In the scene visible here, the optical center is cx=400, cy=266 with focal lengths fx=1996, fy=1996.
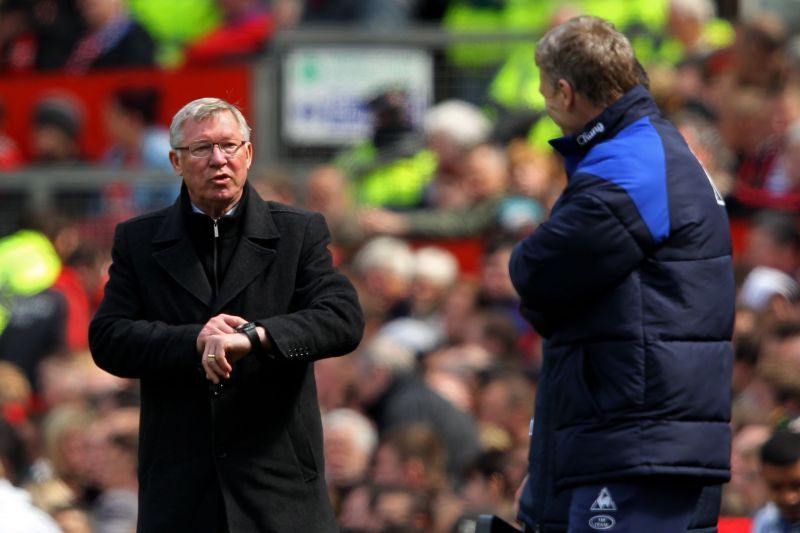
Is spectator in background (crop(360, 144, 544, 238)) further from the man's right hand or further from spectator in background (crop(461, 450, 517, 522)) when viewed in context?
the man's right hand

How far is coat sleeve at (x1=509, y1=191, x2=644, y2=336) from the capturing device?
5.45 meters

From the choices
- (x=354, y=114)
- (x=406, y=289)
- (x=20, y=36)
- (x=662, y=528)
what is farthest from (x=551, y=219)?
(x=20, y=36)

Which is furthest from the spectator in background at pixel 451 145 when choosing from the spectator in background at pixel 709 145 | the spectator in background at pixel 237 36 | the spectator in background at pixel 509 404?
the spectator in background at pixel 509 404

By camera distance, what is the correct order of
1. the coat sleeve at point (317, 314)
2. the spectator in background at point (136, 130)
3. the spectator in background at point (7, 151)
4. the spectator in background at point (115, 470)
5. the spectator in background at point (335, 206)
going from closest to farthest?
the coat sleeve at point (317, 314) < the spectator in background at point (115, 470) < the spectator in background at point (335, 206) < the spectator in background at point (136, 130) < the spectator in background at point (7, 151)

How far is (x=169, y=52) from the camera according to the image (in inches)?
716

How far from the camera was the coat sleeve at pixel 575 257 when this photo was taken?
17.9ft

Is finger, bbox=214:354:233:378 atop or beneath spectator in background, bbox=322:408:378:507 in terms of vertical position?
atop

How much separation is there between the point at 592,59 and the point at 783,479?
1988mm

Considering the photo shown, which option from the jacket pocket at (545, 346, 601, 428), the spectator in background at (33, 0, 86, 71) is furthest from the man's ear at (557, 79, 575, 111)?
the spectator in background at (33, 0, 86, 71)

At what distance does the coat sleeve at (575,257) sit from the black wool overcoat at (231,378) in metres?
0.50

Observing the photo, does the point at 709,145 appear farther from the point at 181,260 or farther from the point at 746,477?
the point at 181,260

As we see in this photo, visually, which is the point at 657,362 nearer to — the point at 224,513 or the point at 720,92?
the point at 224,513

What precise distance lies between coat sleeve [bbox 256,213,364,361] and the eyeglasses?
1.13 feet

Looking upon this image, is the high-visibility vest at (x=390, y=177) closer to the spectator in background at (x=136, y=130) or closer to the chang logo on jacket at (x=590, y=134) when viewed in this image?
the spectator in background at (x=136, y=130)
